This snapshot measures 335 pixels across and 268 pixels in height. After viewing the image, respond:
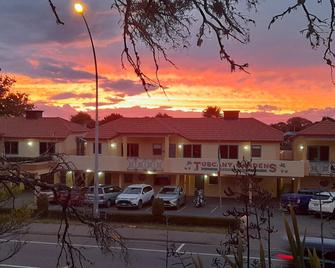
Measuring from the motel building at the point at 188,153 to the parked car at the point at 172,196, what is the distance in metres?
3.14

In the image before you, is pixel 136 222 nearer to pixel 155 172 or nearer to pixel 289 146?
pixel 155 172

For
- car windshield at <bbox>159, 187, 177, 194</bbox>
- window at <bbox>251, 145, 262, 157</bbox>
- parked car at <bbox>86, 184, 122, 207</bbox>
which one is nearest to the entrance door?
window at <bbox>251, 145, 262, 157</bbox>

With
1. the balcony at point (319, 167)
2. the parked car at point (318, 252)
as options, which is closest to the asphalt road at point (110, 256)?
the parked car at point (318, 252)

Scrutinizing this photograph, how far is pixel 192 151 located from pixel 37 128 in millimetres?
13190

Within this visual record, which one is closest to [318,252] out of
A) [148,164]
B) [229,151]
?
[148,164]

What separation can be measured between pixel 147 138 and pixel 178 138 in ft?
7.84

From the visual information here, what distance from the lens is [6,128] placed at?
151 feet

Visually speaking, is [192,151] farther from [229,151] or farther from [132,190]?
[132,190]

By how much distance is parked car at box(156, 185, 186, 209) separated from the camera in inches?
1377

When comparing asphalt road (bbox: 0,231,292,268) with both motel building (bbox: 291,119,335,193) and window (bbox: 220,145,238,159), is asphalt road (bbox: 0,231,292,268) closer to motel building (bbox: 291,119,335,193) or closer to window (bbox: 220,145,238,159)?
motel building (bbox: 291,119,335,193)

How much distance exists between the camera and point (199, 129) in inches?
1672

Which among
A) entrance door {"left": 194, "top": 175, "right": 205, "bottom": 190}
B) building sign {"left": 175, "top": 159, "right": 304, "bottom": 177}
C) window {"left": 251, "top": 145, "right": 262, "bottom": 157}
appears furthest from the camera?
entrance door {"left": 194, "top": 175, "right": 205, "bottom": 190}

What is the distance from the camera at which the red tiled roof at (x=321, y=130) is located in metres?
38.5

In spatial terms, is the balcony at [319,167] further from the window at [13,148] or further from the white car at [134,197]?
the window at [13,148]
